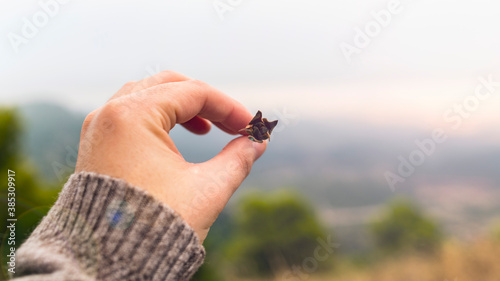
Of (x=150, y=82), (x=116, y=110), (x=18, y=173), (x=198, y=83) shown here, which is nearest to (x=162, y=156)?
(x=116, y=110)

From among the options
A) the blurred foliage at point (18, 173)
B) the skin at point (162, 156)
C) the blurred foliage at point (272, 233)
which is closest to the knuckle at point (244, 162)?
the skin at point (162, 156)

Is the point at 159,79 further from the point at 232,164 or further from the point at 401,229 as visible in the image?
the point at 401,229

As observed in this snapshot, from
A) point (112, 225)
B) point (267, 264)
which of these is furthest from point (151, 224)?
point (267, 264)

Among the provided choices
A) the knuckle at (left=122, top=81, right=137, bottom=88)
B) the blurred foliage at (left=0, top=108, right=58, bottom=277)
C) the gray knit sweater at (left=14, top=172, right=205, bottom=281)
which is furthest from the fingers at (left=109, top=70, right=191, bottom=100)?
the blurred foliage at (left=0, top=108, right=58, bottom=277)

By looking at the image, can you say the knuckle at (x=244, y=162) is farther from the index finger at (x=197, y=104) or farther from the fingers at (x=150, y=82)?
the fingers at (x=150, y=82)

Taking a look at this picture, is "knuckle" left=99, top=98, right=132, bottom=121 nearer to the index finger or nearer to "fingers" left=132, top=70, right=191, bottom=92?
the index finger
